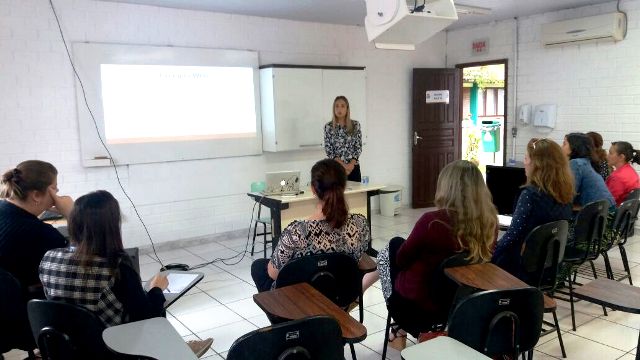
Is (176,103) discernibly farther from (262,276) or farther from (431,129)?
(431,129)

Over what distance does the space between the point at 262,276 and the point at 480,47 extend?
5727 mm

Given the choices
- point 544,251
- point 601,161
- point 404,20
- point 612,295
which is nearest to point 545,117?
point 601,161

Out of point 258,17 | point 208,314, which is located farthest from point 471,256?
point 258,17

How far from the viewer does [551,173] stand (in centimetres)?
301

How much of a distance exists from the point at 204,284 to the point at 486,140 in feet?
26.5

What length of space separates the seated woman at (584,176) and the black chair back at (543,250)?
105cm

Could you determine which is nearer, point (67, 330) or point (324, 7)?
point (67, 330)

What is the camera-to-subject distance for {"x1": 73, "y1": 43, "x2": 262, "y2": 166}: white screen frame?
5016mm

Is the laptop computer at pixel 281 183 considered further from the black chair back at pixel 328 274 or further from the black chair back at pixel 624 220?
the black chair back at pixel 624 220

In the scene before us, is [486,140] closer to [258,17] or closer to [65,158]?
[258,17]

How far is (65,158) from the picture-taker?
4.99 metres

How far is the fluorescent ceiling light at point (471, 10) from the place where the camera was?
224 inches

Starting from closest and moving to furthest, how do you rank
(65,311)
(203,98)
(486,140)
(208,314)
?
(65,311)
(208,314)
(203,98)
(486,140)

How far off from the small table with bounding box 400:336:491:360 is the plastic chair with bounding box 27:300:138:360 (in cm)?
105
